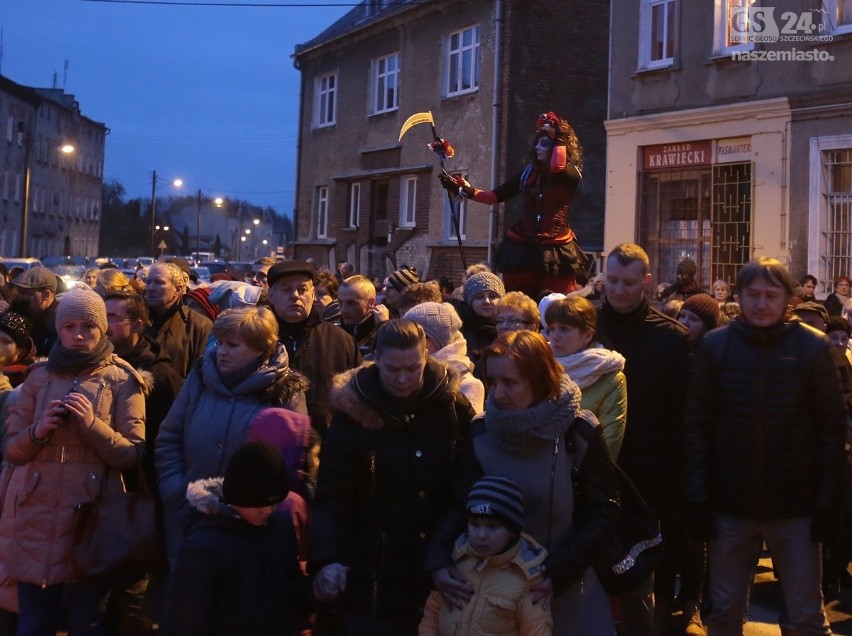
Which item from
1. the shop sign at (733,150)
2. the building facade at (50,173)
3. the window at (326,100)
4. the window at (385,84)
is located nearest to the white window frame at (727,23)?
the shop sign at (733,150)

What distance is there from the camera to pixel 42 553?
4.99 m

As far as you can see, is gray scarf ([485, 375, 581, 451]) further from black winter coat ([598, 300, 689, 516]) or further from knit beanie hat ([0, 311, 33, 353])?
knit beanie hat ([0, 311, 33, 353])

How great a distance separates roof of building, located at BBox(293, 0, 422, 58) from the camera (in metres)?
28.4

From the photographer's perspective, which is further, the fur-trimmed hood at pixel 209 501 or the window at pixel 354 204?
the window at pixel 354 204

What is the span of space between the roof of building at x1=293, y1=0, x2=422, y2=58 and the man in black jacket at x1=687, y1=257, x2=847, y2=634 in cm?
2326

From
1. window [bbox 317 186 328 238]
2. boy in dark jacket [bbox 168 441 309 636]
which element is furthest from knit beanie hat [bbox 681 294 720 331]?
window [bbox 317 186 328 238]

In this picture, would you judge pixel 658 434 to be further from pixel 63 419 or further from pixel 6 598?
pixel 6 598

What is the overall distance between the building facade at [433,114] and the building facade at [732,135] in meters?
4.04

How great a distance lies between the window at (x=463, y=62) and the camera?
24.9 m

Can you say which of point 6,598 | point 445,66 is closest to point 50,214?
point 445,66

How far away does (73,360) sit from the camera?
5.08 metres

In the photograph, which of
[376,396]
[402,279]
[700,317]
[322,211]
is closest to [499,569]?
[376,396]

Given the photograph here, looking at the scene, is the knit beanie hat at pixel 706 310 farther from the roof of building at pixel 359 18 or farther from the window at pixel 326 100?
the window at pixel 326 100

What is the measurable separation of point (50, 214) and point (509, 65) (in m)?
55.6
